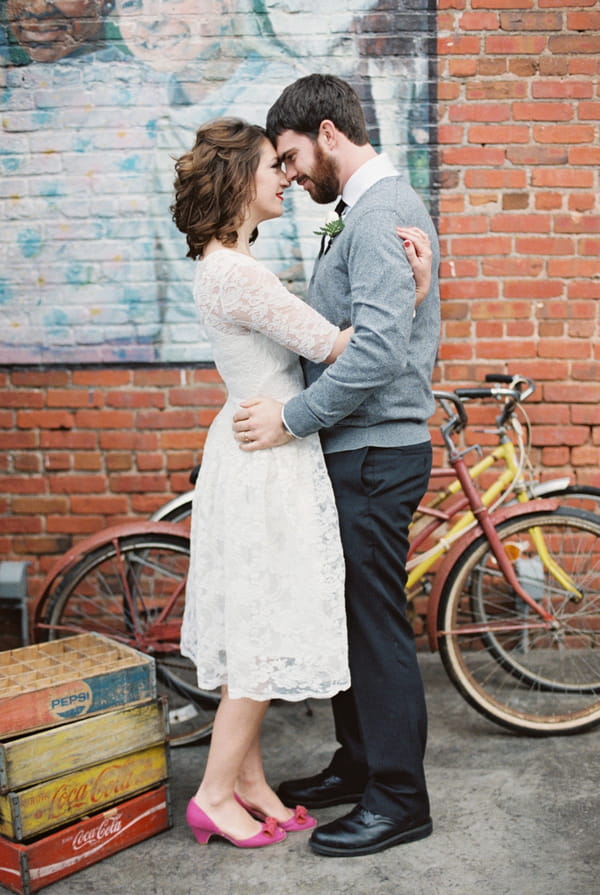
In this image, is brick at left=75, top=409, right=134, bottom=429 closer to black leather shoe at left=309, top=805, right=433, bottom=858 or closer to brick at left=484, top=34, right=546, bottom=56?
black leather shoe at left=309, top=805, right=433, bottom=858

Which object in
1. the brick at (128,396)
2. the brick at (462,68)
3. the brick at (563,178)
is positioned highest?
the brick at (462,68)

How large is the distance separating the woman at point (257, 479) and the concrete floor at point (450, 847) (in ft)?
1.34

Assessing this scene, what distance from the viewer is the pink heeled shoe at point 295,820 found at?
300cm

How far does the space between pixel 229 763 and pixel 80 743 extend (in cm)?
45

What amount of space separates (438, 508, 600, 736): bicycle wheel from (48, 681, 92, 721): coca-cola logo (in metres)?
1.35

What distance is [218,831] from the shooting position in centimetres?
290

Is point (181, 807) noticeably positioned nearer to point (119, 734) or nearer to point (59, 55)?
point (119, 734)

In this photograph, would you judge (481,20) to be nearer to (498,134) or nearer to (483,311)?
(498,134)

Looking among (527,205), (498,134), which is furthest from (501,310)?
(498,134)

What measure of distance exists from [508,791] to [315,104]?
7.50 feet

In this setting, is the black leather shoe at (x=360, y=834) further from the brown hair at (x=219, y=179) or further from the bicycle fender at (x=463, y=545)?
the brown hair at (x=219, y=179)

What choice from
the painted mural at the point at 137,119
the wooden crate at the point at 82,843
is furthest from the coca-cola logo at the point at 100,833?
the painted mural at the point at 137,119

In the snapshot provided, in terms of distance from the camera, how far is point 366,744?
113 inches

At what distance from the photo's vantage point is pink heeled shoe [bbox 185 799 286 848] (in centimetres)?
290
